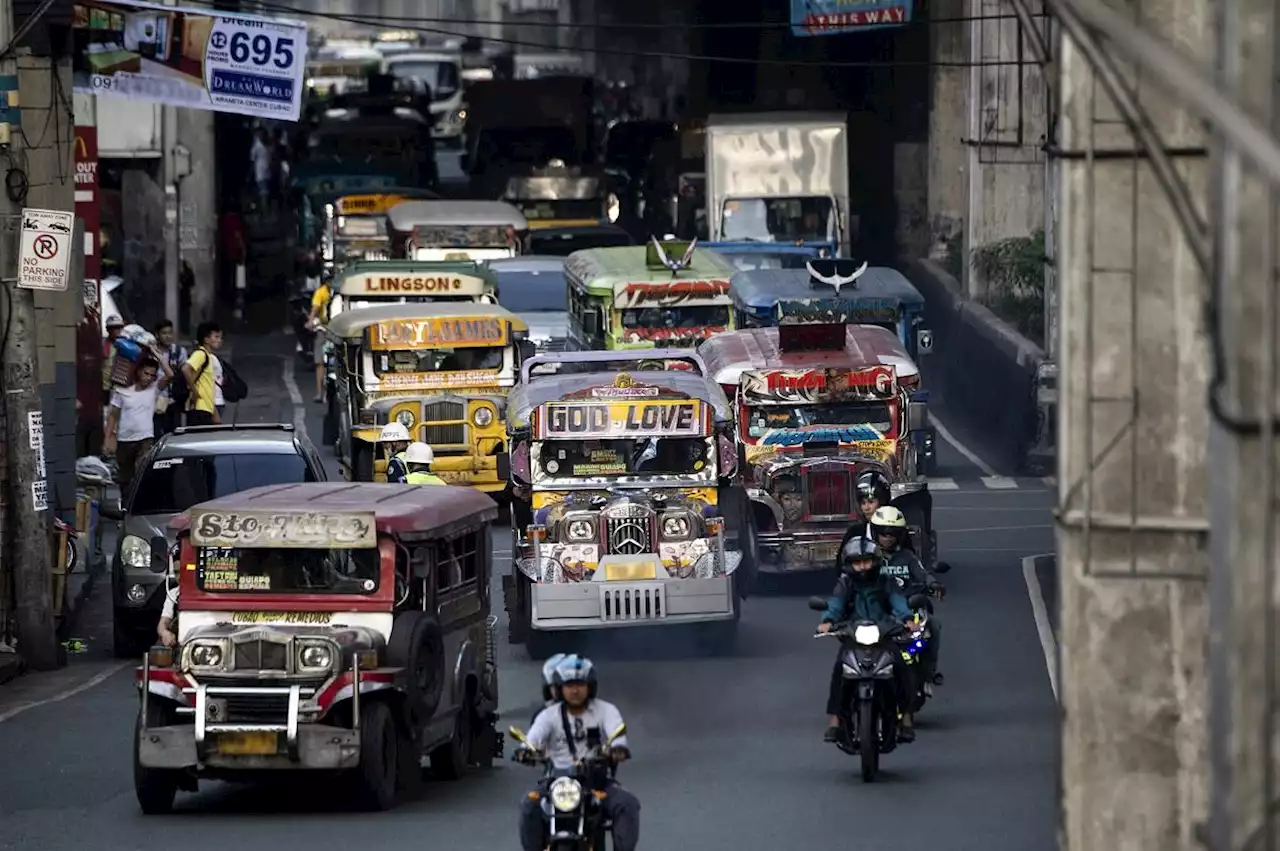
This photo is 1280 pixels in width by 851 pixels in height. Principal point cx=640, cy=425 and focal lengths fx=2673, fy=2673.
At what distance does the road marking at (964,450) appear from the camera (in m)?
34.4

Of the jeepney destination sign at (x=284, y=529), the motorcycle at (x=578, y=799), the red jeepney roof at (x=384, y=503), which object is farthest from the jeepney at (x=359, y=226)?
the motorcycle at (x=578, y=799)

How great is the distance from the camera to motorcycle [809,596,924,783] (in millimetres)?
17359

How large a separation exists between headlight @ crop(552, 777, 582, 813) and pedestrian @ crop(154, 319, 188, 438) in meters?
18.0

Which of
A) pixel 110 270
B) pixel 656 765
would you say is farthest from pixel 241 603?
pixel 110 270

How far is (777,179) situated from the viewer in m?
44.7

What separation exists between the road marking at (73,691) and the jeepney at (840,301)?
34.7 feet

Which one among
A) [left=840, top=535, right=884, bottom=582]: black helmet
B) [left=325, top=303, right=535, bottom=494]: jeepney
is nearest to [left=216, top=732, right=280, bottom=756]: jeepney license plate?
[left=840, top=535, right=884, bottom=582]: black helmet

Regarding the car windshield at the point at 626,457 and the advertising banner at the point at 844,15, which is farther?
the advertising banner at the point at 844,15

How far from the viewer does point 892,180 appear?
54.6 m

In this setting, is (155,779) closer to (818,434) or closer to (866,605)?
(866,605)

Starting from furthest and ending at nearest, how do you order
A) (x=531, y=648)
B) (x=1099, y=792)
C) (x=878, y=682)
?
(x=531, y=648) < (x=878, y=682) < (x=1099, y=792)

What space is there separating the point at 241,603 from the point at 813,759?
4.33 meters

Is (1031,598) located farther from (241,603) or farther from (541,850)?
(541,850)

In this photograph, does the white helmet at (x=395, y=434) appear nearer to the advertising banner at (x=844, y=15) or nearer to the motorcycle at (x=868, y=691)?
the motorcycle at (x=868, y=691)
